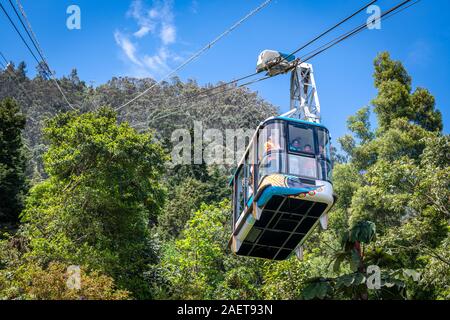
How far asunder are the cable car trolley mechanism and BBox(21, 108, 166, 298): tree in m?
7.93

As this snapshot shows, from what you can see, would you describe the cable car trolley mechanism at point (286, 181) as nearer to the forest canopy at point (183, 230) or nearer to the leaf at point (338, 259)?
the leaf at point (338, 259)

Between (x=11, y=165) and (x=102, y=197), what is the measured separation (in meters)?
11.2

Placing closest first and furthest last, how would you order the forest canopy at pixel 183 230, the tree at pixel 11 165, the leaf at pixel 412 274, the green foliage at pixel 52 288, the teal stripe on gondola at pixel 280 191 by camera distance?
the teal stripe on gondola at pixel 280 191
the green foliage at pixel 52 288
the leaf at pixel 412 274
the forest canopy at pixel 183 230
the tree at pixel 11 165

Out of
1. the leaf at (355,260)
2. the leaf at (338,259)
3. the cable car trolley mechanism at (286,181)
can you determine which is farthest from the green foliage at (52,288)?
the leaf at (355,260)

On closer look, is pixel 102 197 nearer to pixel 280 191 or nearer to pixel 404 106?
pixel 280 191

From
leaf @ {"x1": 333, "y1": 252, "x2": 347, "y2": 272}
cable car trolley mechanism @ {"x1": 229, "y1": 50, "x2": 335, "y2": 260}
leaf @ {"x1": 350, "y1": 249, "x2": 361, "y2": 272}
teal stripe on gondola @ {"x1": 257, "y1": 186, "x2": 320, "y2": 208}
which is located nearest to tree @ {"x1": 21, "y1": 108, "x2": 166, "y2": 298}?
cable car trolley mechanism @ {"x1": 229, "y1": 50, "x2": 335, "y2": 260}

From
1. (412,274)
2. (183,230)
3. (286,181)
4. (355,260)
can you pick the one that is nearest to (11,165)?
(183,230)

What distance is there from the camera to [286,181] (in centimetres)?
1227

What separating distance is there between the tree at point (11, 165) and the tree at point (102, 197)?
5.89m

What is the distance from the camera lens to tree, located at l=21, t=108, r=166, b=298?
21.7 metres

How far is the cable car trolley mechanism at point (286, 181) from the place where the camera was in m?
12.5

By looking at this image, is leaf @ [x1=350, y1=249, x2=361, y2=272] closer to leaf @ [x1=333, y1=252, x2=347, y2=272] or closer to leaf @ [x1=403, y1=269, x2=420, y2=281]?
leaf @ [x1=333, y1=252, x2=347, y2=272]

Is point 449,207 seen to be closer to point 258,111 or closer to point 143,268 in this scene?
point 143,268
